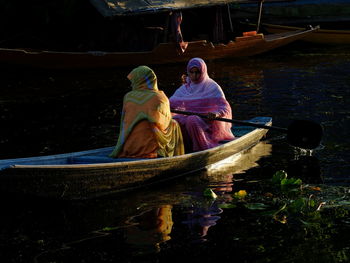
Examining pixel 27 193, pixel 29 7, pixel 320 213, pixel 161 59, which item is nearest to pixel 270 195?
pixel 320 213

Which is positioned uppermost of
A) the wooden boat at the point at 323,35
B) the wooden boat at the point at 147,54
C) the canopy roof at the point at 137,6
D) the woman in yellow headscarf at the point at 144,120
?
the canopy roof at the point at 137,6

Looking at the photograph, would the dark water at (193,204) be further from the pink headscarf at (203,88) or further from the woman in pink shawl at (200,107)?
the pink headscarf at (203,88)

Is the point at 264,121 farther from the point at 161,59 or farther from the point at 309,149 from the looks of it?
the point at 161,59

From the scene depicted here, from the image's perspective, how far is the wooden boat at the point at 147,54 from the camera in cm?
1808

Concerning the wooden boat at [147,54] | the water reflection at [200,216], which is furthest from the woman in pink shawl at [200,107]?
the wooden boat at [147,54]

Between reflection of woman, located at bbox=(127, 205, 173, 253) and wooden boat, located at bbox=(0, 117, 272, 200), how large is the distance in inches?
24.3

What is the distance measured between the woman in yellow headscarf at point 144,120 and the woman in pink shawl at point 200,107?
0.72 m

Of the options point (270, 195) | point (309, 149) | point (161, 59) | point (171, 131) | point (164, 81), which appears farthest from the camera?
point (161, 59)

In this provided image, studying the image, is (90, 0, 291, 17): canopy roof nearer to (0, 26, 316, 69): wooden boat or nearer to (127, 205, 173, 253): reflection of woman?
(0, 26, 316, 69): wooden boat

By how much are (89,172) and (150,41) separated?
11.6 metres

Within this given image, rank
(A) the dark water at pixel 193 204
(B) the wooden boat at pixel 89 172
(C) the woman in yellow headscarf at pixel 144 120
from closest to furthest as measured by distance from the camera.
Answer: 1. (A) the dark water at pixel 193 204
2. (B) the wooden boat at pixel 89 172
3. (C) the woman in yellow headscarf at pixel 144 120

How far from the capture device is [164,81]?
57.5ft

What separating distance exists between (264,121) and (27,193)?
4.44 metres

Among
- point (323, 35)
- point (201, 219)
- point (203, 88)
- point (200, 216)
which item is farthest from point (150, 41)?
point (201, 219)
